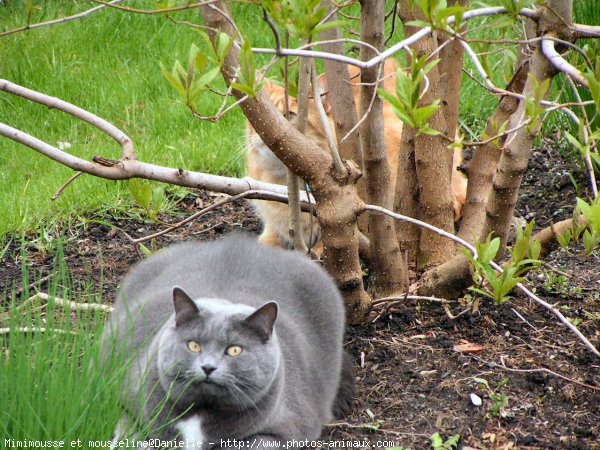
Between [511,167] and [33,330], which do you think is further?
[511,167]

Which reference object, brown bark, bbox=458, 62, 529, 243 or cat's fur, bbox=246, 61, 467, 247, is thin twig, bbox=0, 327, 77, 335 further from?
cat's fur, bbox=246, 61, 467, 247

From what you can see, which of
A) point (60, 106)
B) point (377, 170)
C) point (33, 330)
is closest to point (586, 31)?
point (377, 170)

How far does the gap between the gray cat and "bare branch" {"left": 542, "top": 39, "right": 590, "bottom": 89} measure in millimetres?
978

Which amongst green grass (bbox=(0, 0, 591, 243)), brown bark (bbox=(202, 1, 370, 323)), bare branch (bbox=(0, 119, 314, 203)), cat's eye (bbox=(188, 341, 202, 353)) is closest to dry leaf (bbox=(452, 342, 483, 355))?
brown bark (bbox=(202, 1, 370, 323))

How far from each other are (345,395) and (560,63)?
1.25 meters

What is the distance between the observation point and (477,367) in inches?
111

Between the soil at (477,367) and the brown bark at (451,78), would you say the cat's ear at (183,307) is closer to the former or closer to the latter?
the soil at (477,367)

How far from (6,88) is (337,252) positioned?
49.2 inches

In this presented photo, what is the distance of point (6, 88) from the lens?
8.66 feet

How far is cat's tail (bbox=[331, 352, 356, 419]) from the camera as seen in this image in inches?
106

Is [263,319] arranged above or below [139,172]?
below

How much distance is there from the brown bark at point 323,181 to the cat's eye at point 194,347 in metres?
0.82

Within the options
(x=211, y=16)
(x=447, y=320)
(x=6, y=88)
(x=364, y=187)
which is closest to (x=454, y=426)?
(x=447, y=320)

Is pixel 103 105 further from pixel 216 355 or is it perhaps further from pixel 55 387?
pixel 55 387
